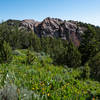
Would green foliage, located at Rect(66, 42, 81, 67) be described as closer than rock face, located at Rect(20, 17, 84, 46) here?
Yes

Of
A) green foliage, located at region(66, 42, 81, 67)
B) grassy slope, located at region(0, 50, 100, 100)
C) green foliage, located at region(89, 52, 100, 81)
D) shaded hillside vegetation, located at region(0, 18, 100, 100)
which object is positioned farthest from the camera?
green foliage, located at region(66, 42, 81, 67)

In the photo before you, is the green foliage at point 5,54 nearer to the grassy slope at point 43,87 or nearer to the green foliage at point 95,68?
the grassy slope at point 43,87

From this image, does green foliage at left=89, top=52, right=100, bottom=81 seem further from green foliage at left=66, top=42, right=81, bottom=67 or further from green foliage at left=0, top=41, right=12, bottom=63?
green foliage at left=0, top=41, right=12, bottom=63

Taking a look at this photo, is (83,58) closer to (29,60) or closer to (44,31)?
(29,60)

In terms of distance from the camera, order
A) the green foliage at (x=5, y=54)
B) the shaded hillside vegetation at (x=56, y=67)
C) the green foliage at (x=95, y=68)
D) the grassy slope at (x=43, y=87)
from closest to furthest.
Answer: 1. the grassy slope at (x=43, y=87)
2. the shaded hillside vegetation at (x=56, y=67)
3. the green foliage at (x=95, y=68)
4. the green foliage at (x=5, y=54)

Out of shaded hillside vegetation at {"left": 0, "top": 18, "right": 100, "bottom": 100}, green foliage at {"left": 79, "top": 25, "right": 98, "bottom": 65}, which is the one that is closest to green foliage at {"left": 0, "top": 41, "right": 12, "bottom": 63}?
shaded hillside vegetation at {"left": 0, "top": 18, "right": 100, "bottom": 100}

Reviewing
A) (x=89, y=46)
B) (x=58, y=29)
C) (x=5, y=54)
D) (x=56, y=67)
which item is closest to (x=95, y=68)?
(x=56, y=67)

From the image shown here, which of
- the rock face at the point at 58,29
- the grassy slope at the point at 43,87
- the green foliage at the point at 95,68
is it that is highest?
the rock face at the point at 58,29

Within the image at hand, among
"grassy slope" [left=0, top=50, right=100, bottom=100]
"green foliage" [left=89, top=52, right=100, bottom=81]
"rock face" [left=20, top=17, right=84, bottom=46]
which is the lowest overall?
"green foliage" [left=89, top=52, right=100, bottom=81]

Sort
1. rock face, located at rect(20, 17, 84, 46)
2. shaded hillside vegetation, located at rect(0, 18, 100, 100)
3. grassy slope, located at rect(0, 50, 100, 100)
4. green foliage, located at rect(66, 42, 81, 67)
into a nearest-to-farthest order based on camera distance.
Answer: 1. grassy slope, located at rect(0, 50, 100, 100)
2. shaded hillside vegetation, located at rect(0, 18, 100, 100)
3. green foliage, located at rect(66, 42, 81, 67)
4. rock face, located at rect(20, 17, 84, 46)

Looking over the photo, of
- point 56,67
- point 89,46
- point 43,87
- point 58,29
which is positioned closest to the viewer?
point 43,87

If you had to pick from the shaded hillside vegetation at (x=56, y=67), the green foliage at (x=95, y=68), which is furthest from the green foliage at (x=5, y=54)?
the green foliage at (x=95, y=68)

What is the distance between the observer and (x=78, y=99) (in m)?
4.12

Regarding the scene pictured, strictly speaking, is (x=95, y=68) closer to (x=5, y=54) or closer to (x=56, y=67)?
(x=56, y=67)
